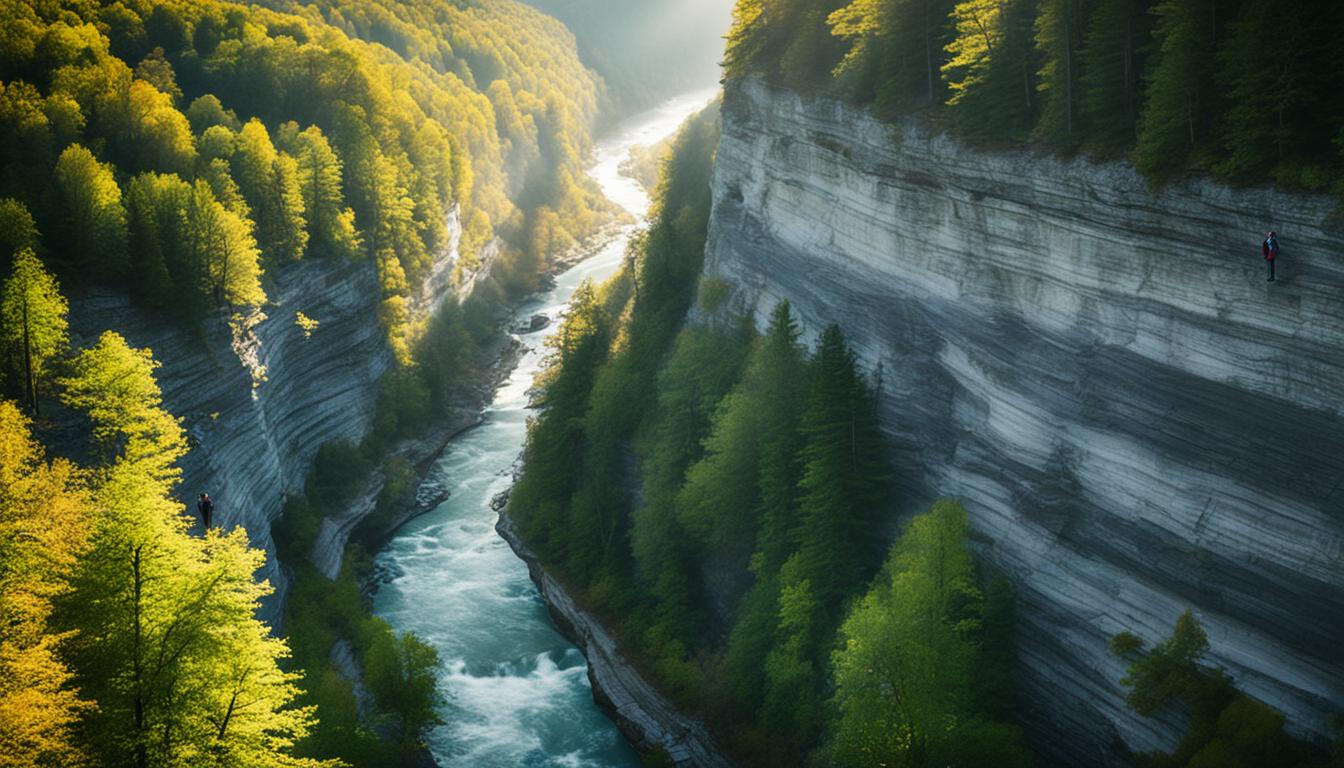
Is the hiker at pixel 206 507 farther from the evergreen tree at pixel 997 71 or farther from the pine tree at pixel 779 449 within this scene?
the evergreen tree at pixel 997 71

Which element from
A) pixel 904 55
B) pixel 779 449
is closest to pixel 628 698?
pixel 779 449

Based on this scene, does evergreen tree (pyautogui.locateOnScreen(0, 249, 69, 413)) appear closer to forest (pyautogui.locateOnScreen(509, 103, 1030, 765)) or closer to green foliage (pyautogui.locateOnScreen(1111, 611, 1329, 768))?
forest (pyautogui.locateOnScreen(509, 103, 1030, 765))

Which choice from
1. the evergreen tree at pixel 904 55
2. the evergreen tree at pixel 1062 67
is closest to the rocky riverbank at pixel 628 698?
the evergreen tree at pixel 904 55

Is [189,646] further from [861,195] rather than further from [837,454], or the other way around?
[861,195]

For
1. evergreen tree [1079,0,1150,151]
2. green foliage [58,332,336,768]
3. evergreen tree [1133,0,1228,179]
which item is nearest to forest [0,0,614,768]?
green foliage [58,332,336,768]

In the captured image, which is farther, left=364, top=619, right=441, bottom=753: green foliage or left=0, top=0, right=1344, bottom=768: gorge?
left=364, top=619, right=441, bottom=753: green foliage

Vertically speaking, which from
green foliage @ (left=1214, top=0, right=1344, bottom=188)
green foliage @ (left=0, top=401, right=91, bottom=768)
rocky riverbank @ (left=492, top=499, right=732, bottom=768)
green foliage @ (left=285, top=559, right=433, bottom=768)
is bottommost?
rocky riverbank @ (left=492, top=499, right=732, bottom=768)

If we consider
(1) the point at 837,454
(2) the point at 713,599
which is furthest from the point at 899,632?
(2) the point at 713,599

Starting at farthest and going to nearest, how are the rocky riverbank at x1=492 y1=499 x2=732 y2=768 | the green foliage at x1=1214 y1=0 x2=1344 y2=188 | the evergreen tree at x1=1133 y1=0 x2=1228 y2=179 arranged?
the rocky riverbank at x1=492 y1=499 x2=732 y2=768 → the evergreen tree at x1=1133 y1=0 x2=1228 y2=179 → the green foliage at x1=1214 y1=0 x2=1344 y2=188
